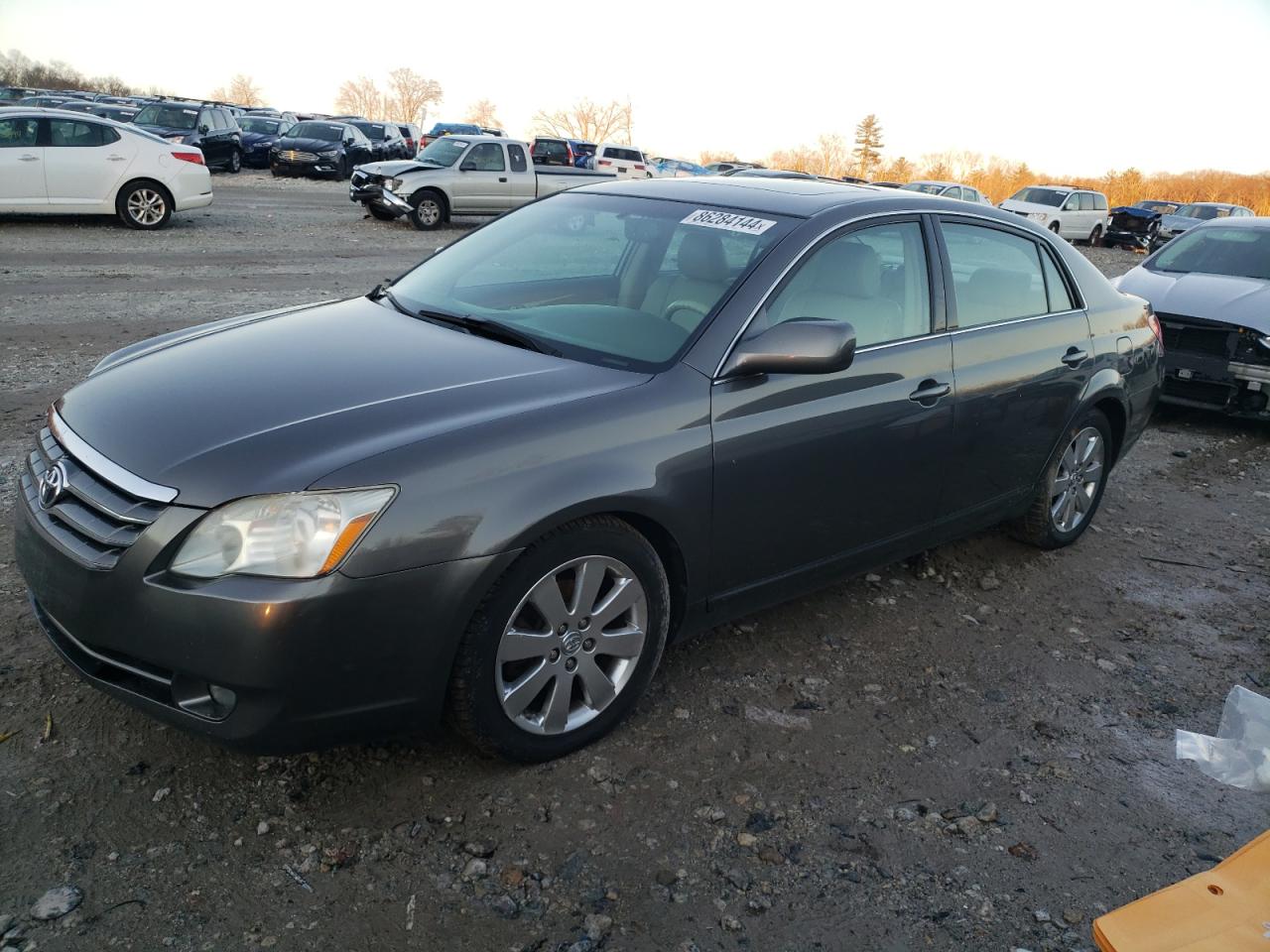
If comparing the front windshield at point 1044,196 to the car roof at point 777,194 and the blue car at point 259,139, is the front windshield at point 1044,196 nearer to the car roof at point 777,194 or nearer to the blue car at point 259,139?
the blue car at point 259,139

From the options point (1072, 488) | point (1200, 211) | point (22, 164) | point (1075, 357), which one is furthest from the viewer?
point (1200, 211)

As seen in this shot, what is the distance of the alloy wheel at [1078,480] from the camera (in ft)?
16.4

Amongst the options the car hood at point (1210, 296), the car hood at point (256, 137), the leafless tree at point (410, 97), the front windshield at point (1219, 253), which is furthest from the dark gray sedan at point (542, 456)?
the leafless tree at point (410, 97)

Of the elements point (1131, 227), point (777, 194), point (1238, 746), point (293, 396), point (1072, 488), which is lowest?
point (1238, 746)

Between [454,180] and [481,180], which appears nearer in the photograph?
[454,180]

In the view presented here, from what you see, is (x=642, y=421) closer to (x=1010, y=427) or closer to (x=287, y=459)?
(x=287, y=459)

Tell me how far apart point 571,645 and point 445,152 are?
706 inches

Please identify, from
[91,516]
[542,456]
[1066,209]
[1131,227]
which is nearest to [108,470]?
[91,516]

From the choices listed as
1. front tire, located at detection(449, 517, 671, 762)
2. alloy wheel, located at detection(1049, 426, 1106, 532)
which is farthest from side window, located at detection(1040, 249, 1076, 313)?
front tire, located at detection(449, 517, 671, 762)

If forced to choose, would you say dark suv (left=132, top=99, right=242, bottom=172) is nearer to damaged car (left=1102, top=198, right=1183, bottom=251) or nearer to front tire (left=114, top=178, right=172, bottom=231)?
front tire (left=114, top=178, right=172, bottom=231)

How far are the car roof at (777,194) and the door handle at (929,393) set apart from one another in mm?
696

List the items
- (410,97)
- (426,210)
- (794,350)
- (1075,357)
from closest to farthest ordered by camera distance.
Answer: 1. (794,350)
2. (1075,357)
3. (426,210)
4. (410,97)

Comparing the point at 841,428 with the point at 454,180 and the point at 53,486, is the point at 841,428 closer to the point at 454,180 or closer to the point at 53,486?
the point at 53,486

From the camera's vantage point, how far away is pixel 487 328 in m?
3.60
